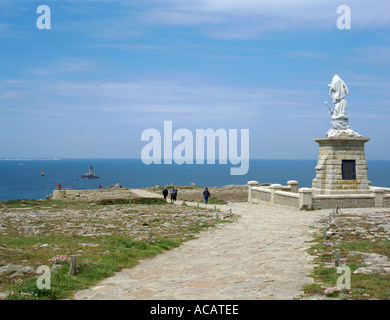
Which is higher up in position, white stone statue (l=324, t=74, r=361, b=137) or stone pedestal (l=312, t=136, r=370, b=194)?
white stone statue (l=324, t=74, r=361, b=137)

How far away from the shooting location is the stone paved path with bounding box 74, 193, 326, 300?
918cm

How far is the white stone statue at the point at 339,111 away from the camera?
1281 inches

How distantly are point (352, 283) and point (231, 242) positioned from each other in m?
7.41

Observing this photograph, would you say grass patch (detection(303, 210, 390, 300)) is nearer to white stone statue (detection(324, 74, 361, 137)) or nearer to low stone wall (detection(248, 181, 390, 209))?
low stone wall (detection(248, 181, 390, 209))

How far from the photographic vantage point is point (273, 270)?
1152cm

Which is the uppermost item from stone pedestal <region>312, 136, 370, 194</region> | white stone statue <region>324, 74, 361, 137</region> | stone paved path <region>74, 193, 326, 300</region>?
white stone statue <region>324, 74, 361, 137</region>

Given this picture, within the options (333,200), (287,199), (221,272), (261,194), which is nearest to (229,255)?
(221,272)

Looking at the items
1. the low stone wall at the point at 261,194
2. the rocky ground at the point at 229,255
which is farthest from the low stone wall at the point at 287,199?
the rocky ground at the point at 229,255

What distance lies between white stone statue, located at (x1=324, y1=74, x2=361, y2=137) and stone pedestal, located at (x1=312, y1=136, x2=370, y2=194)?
77 cm

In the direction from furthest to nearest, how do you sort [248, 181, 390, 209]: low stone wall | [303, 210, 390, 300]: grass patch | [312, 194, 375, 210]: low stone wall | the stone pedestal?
the stone pedestal < [312, 194, 375, 210]: low stone wall < [248, 181, 390, 209]: low stone wall < [303, 210, 390, 300]: grass patch

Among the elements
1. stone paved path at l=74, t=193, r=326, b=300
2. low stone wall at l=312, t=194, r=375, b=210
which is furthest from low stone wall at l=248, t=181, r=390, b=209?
stone paved path at l=74, t=193, r=326, b=300

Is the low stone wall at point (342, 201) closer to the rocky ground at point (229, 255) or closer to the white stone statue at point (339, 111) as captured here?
the white stone statue at point (339, 111)
